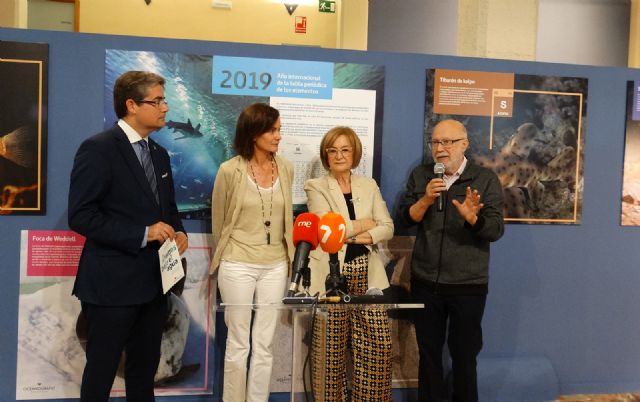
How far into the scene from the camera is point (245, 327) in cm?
299

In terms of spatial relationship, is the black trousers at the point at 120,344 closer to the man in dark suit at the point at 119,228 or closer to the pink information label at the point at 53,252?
the man in dark suit at the point at 119,228

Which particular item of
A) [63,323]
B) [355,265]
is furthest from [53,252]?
[355,265]

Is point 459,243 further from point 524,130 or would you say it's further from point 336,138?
point 524,130

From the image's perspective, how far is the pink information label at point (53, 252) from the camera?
3.29 metres

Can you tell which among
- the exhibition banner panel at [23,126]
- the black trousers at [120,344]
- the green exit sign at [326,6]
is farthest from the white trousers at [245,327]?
the green exit sign at [326,6]

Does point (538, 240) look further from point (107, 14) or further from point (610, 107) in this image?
point (107, 14)

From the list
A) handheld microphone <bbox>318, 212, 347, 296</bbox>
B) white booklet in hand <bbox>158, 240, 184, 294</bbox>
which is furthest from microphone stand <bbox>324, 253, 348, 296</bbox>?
white booklet in hand <bbox>158, 240, 184, 294</bbox>

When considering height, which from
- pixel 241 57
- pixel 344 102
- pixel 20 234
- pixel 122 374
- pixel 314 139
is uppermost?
pixel 241 57

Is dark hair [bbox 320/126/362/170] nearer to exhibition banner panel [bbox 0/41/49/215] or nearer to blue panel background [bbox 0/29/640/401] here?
blue panel background [bbox 0/29/640/401]

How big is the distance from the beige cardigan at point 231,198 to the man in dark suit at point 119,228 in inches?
19.0

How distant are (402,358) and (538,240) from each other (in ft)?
3.72

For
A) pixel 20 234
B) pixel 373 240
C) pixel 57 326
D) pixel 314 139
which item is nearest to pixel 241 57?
pixel 314 139

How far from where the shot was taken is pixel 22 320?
3.29 meters

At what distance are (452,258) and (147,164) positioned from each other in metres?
1.58
